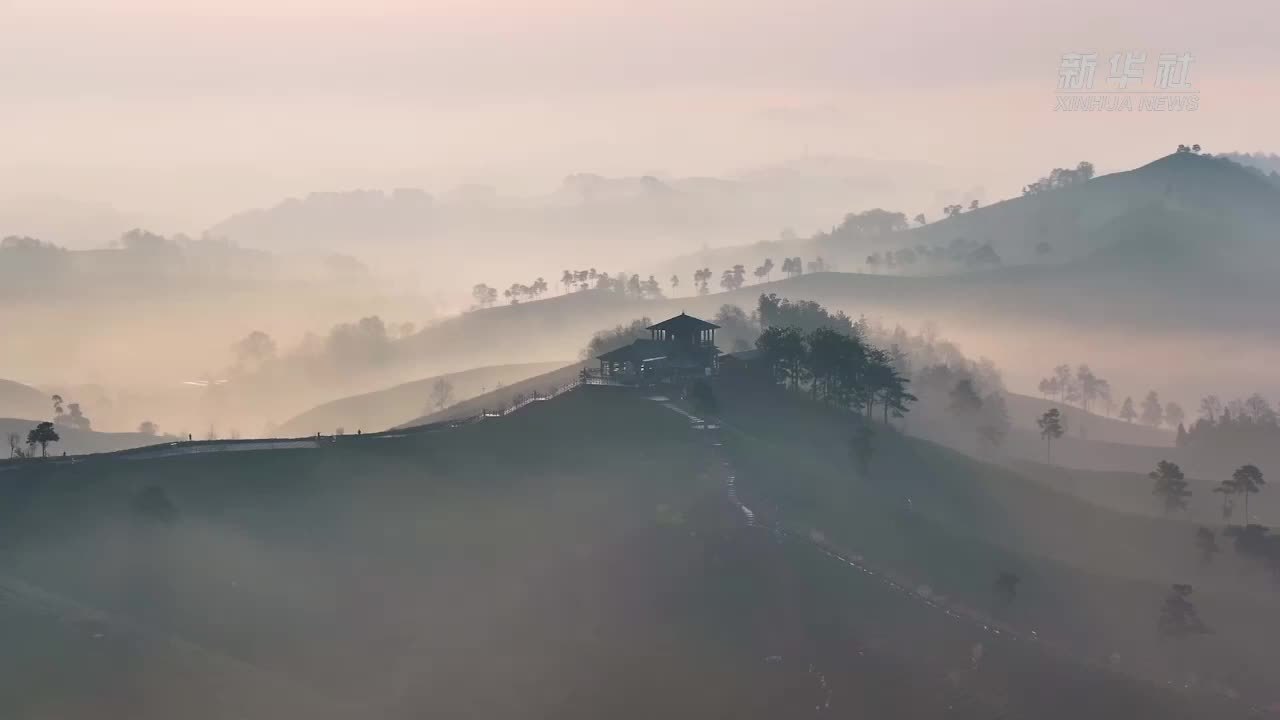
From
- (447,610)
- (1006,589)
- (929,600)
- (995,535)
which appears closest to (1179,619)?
(1006,589)

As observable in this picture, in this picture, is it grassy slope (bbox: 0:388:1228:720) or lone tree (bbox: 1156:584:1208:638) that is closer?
grassy slope (bbox: 0:388:1228:720)

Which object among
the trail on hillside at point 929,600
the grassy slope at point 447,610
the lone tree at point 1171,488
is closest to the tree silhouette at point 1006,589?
the trail on hillside at point 929,600

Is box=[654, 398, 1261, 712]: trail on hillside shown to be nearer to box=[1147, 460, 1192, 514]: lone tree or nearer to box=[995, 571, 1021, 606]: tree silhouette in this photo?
box=[995, 571, 1021, 606]: tree silhouette

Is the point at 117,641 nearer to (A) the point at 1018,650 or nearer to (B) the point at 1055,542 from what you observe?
(A) the point at 1018,650

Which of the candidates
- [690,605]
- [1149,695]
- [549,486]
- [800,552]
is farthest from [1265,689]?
[549,486]

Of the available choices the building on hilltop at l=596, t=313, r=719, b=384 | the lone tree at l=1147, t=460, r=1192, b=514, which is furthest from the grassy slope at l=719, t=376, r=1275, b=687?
the lone tree at l=1147, t=460, r=1192, b=514

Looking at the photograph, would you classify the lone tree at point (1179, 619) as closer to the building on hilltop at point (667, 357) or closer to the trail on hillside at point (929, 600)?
the trail on hillside at point (929, 600)

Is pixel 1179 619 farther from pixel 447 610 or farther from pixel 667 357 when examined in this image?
pixel 447 610
